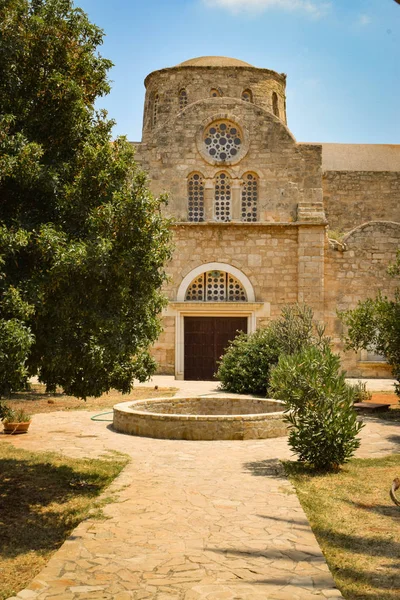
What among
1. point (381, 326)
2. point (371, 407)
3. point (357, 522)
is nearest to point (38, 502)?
point (357, 522)

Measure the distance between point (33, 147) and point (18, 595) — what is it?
3.83 metres

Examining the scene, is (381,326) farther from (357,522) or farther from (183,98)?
(183,98)

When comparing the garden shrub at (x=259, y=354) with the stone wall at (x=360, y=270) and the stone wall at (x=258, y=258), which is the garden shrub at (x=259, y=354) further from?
the stone wall at (x=360, y=270)

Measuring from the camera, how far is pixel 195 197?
2211 centimetres

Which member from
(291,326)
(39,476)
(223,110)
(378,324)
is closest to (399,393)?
(378,324)

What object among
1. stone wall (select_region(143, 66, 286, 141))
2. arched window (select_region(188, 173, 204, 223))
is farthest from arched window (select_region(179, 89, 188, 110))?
arched window (select_region(188, 173, 204, 223))

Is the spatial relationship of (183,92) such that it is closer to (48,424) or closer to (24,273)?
(48,424)

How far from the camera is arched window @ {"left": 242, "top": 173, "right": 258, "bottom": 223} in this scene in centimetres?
2191

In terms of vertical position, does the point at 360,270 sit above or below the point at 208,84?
below

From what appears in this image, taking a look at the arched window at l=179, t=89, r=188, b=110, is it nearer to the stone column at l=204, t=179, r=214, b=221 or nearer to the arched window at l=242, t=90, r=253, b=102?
the arched window at l=242, t=90, r=253, b=102

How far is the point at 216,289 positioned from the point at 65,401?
7.38m

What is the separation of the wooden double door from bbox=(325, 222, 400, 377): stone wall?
3.27 metres

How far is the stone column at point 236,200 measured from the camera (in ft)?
71.6

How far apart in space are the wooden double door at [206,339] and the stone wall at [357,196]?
792 centimetres
